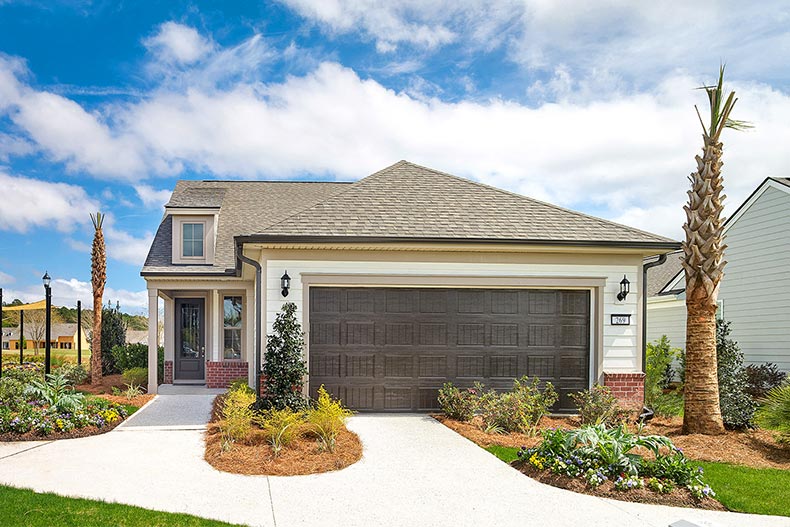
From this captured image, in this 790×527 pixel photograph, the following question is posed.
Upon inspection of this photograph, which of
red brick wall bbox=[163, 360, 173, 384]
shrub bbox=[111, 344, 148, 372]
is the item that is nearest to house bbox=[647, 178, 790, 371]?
red brick wall bbox=[163, 360, 173, 384]

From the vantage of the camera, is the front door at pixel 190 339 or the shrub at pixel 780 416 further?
the front door at pixel 190 339

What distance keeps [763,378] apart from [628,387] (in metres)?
5.29

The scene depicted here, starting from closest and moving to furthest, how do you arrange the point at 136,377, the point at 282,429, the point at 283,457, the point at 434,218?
1. the point at 283,457
2. the point at 282,429
3. the point at 434,218
4. the point at 136,377

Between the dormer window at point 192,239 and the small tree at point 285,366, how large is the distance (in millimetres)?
6518

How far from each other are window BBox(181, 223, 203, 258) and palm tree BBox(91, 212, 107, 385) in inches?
157

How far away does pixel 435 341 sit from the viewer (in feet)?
33.4

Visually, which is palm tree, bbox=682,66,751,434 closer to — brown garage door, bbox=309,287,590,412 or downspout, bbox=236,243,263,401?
brown garage door, bbox=309,287,590,412

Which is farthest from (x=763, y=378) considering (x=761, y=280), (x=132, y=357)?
(x=132, y=357)

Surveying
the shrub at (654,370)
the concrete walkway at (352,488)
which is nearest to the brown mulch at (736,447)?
the shrub at (654,370)

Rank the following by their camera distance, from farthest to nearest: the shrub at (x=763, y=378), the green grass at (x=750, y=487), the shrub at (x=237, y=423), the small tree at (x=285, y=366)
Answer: the shrub at (x=763, y=378)
the small tree at (x=285, y=366)
the shrub at (x=237, y=423)
the green grass at (x=750, y=487)

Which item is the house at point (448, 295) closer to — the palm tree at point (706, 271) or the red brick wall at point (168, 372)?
the palm tree at point (706, 271)

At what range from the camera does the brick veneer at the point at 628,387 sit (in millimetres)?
10289

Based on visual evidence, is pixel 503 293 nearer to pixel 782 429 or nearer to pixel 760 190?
pixel 782 429

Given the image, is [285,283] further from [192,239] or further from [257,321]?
[192,239]
